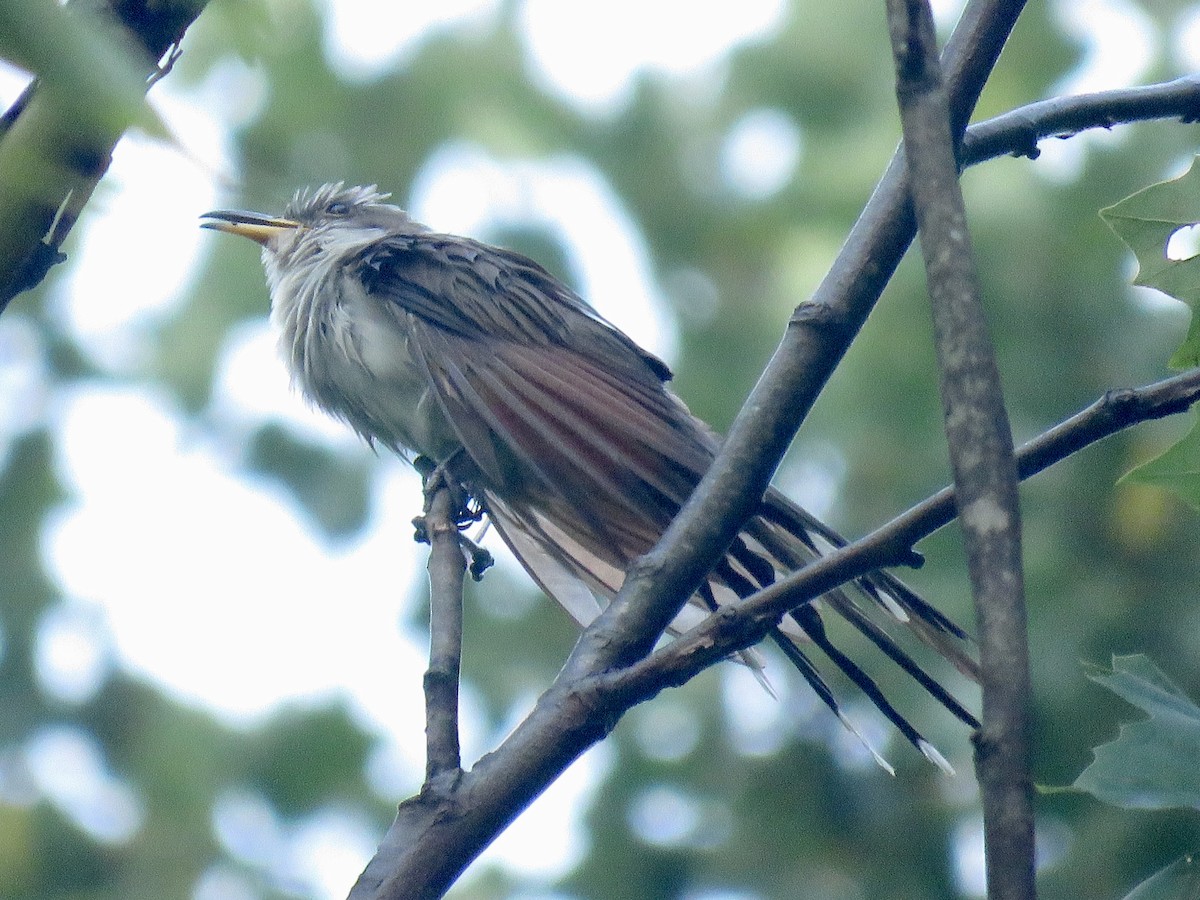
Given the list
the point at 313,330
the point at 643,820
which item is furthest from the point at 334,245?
the point at 643,820

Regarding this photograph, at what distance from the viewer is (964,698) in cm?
643

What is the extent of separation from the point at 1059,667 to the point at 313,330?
3721 millimetres

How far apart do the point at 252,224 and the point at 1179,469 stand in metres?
4.93

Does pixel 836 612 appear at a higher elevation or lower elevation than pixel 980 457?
higher

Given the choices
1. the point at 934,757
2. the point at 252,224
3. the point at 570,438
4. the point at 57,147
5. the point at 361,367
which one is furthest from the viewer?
the point at 252,224

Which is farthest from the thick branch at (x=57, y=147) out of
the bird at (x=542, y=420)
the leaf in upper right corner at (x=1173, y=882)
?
the leaf in upper right corner at (x=1173, y=882)

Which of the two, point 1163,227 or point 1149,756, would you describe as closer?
point 1149,756

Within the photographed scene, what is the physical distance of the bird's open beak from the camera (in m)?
6.26

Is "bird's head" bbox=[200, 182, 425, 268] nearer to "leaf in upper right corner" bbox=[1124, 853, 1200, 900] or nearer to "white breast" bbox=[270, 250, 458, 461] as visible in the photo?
"white breast" bbox=[270, 250, 458, 461]

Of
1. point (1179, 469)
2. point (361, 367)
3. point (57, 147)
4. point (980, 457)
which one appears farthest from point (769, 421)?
point (361, 367)

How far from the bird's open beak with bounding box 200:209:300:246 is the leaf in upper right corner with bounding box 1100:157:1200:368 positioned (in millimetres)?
4586

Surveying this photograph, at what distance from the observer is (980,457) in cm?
164

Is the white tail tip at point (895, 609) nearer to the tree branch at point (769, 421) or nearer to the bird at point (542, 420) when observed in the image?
the bird at point (542, 420)

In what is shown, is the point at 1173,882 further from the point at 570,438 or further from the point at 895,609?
the point at 570,438
